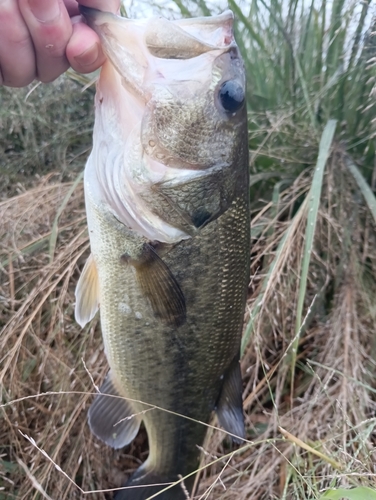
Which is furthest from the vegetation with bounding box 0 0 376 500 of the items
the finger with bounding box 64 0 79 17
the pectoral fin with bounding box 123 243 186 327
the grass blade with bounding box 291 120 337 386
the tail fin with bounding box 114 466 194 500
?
the finger with bounding box 64 0 79 17

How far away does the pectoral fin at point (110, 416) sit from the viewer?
4.27 feet

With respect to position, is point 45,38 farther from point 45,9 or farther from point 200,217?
point 200,217

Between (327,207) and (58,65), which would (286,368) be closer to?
(327,207)

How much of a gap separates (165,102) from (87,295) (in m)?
0.52

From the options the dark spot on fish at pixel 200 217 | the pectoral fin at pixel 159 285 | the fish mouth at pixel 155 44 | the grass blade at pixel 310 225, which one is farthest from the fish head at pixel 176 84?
the grass blade at pixel 310 225

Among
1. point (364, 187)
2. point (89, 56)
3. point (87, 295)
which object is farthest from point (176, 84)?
point (364, 187)

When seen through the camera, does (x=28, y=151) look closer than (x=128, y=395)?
No

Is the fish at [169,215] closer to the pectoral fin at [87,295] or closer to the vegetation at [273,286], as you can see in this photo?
the pectoral fin at [87,295]

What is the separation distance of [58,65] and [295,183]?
107cm

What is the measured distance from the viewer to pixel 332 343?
167 centimetres

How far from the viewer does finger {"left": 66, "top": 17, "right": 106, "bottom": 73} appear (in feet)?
3.26

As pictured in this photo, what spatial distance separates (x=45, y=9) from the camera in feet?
3.16

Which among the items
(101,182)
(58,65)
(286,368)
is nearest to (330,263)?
(286,368)

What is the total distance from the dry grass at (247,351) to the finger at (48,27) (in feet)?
2.36
